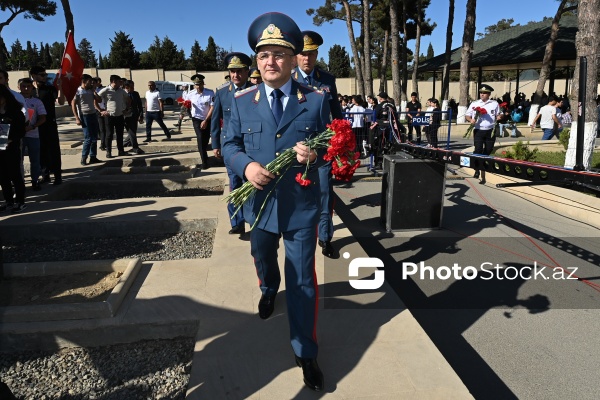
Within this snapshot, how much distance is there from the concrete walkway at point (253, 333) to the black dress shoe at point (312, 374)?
44mm

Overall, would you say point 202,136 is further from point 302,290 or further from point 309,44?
point 302,290

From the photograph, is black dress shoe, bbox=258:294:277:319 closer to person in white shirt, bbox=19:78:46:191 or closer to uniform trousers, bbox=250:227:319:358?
uniform trousers, bbox=250:227:319:358

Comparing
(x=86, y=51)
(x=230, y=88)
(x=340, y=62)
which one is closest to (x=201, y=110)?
(x=230, y=88)

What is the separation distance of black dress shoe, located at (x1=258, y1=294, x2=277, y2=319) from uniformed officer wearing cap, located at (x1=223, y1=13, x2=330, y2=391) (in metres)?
0.68

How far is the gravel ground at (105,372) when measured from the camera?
2.92 meters

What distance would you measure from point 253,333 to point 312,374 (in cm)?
71

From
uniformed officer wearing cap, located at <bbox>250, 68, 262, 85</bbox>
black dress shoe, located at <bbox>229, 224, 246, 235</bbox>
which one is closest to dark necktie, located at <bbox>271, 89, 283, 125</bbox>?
black dress shoe, located at <bbox>229, 224, 246, 235</bbox>

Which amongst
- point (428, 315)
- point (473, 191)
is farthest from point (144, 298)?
point (473, 191)

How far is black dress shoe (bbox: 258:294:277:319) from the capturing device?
11.2 ft

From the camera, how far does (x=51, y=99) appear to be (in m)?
8.11

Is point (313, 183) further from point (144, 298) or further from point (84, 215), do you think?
point (84, 215)

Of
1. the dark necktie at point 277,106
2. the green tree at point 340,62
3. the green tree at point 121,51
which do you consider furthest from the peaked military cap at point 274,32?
the green tree at point 340,62

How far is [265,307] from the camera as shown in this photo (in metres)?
3.41

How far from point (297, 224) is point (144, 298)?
5.83 feet
